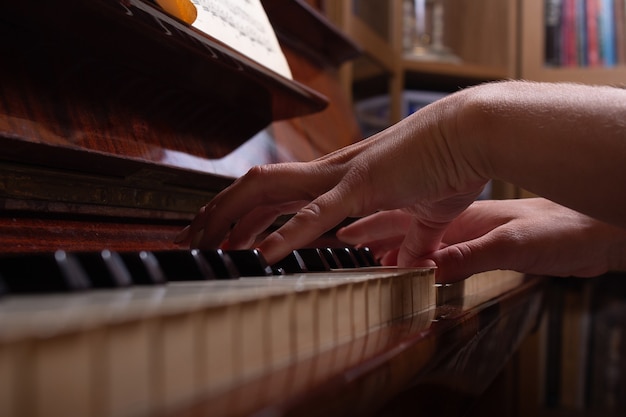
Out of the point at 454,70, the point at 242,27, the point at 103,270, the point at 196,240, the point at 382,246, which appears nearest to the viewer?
the point at 103,270

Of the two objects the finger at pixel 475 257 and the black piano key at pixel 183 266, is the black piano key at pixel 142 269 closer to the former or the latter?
the black piano key at pixel 183 266

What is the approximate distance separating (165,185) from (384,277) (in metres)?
0.40

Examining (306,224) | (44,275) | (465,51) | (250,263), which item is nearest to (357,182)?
(306,224)

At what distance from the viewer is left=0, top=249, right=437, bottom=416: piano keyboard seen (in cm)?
23

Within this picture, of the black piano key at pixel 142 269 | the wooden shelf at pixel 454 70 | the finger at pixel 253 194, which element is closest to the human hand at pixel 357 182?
the finger at pixel 253 194

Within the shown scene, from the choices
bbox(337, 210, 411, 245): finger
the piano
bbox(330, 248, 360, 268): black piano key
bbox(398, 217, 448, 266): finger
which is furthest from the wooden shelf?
bbox(330, 248, 360, 268): black piano key

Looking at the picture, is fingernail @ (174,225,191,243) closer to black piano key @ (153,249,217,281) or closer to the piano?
the piano

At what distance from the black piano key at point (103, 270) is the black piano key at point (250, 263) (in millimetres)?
Result: 175

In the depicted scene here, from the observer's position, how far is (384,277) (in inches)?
21.3

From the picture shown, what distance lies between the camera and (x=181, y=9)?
2.71 ft

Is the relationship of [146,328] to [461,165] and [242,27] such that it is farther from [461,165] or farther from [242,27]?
[242,27]

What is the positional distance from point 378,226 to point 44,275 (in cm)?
77

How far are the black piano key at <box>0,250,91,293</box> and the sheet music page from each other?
588 millimetres

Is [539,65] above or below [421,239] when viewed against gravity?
above
